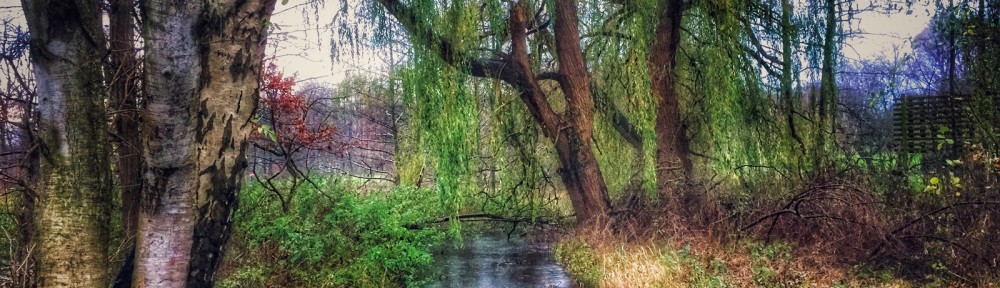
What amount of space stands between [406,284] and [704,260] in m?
3.39

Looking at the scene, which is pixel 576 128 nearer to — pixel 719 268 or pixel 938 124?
pixel 719 268

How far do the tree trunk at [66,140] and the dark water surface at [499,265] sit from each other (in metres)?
5.33

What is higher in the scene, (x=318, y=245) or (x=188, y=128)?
(x=188, y=128)

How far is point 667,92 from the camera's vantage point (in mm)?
9508

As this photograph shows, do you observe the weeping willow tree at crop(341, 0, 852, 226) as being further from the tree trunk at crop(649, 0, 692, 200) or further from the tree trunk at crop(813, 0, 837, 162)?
the tree trunk at crop(813, 0, 837, 162)

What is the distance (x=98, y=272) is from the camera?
345 cm

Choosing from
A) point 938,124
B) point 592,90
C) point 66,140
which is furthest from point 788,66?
point 66,140

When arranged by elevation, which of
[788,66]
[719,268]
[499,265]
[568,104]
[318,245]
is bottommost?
[499,265]

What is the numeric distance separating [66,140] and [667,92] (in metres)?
7.57

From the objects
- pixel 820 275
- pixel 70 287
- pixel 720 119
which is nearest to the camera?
pixel 70 287

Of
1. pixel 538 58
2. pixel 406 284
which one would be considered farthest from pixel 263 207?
pixel 538 58

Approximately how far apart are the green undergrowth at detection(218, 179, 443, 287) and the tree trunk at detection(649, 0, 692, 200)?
3.41m

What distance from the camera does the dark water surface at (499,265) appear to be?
8.62 metres

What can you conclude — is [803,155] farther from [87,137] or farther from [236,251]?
[87,137]
